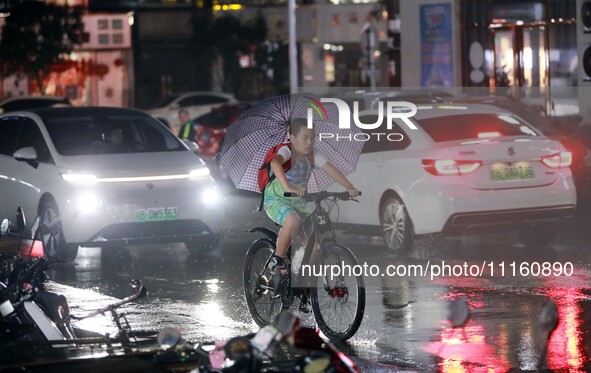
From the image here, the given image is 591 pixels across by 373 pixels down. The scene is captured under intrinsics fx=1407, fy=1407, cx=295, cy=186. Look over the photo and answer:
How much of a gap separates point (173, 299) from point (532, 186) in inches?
166

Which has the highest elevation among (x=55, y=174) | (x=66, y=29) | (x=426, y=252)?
(x=66, y=29)

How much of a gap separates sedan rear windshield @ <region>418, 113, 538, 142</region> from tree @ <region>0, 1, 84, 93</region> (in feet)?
124

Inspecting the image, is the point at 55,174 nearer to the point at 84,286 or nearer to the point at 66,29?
the point at 84,286

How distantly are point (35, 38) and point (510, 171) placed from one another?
39136 millimetres

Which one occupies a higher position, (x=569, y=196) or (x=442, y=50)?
(x=442, y=50)

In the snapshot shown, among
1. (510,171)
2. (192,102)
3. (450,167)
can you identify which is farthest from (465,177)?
(192,102)

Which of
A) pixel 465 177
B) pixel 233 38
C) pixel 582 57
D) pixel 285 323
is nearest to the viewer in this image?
pixel 285 323

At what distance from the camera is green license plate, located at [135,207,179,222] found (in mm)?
14492

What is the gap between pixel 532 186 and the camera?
1434cm

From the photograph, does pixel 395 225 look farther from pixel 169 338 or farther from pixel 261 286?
pixel 169 338

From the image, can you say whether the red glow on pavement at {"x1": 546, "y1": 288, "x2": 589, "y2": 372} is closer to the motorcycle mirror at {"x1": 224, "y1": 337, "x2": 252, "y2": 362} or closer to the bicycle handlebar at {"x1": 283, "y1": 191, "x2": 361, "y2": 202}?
the bicycle handlebar at {"x1": 283, "y1": 191, "x2": 361, "y2": 202}

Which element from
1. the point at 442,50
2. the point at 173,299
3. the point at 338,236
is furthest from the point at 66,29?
the point at 173,299

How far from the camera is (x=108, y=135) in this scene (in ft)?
50.4

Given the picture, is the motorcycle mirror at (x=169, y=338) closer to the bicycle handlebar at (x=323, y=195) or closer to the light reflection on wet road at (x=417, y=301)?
the light reflection on wet road at (x=417, y=301)
